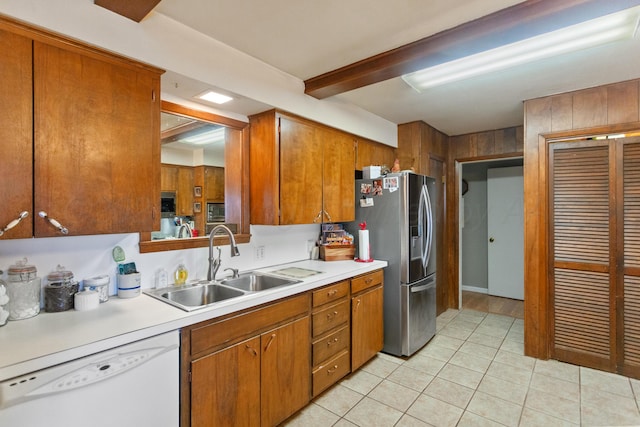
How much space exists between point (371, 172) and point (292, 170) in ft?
3.33

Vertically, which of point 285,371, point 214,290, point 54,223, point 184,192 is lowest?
point 285,371

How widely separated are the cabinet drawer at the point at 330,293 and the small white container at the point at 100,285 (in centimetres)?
126


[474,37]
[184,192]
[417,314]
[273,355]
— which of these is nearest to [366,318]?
[417,314]

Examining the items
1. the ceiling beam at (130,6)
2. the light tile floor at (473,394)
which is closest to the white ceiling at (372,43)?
the ceiling beam at (130,6)

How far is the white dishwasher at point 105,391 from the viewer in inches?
43.4

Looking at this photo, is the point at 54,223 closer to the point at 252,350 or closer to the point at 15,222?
the point at 15,222

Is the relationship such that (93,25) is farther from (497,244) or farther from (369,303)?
(497,244)

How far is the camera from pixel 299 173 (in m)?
2.63

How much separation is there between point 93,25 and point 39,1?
20 cm

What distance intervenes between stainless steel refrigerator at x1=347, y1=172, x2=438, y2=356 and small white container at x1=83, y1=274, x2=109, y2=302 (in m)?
2.22

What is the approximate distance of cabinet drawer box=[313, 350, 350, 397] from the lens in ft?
7.56

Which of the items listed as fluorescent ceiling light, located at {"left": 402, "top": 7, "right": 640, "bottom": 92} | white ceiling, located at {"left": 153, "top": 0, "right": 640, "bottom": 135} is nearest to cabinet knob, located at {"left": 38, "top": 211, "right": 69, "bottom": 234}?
white ceiling, located at {"left": 153, "top": 0, "right": 640, "bottom": 135}

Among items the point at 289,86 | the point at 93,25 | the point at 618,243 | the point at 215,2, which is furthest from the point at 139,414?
the point at 618,243

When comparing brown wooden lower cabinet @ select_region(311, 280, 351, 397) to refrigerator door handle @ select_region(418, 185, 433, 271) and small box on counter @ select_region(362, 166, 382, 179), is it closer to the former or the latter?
refrigerator door handle @ select_region(418, 185, 433, 271)
